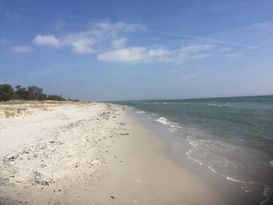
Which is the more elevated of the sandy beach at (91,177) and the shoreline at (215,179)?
the sandy beach at (91,177)

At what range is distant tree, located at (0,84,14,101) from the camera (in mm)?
91875

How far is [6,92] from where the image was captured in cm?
9331

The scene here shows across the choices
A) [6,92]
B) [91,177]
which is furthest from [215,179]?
[6,92]

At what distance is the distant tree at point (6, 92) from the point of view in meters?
91.9

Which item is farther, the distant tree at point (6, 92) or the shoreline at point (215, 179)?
the distant tree at point (6, 92)

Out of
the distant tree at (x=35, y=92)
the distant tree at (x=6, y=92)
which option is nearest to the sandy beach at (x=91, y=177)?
the distant tree at (x=6, y=92)

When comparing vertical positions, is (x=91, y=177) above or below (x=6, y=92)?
below

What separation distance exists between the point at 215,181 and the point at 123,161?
3916 mm

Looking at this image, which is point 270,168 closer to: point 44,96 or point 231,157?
point 231,157

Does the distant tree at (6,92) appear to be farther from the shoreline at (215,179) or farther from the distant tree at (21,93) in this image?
the shoreline at (215,179)

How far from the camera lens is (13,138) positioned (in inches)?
618

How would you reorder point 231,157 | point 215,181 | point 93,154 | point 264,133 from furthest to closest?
point 264,133
point 231,157
point 93,154
point 215,181

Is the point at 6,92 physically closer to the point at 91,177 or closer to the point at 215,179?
the point at 91,177

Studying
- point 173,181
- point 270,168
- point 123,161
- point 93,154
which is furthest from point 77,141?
point 270,168
